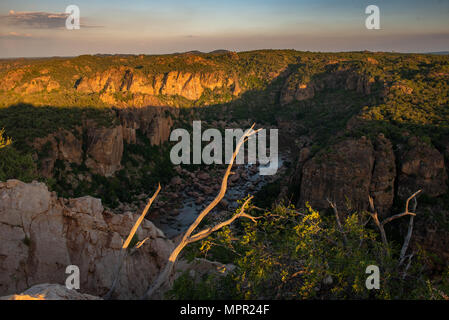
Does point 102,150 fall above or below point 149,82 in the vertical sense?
below

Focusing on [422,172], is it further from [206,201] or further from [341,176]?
[206,201]

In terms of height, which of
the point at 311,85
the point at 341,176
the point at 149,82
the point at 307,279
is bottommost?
the point at 341,176

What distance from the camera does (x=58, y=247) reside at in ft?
33.2

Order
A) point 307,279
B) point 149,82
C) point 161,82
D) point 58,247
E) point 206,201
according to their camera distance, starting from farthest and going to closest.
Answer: point 161,82, point 149,82, point 206,201, point 58,247, point 307,279

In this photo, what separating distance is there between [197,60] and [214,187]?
3118 inches

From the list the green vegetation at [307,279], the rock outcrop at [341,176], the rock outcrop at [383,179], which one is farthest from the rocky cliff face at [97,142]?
the rock outcrop at [383,179]

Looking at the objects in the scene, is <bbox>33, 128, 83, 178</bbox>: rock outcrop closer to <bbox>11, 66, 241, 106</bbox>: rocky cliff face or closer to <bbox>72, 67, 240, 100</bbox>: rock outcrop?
<bbox>11, 66, 241, 106</bbox>: rocky cliff face

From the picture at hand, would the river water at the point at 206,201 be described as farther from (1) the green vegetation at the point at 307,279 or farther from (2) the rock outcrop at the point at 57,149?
(1) the green vegetation at the point at 307,279

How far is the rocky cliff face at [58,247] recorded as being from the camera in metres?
9.07

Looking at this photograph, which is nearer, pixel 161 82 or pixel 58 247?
pixel 58 247

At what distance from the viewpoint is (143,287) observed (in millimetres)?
10758

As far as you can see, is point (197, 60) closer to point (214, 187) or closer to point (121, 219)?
point (214, 187)

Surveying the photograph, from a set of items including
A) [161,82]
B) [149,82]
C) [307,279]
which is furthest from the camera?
[161,82]

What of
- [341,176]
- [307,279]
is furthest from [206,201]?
[307,279]
